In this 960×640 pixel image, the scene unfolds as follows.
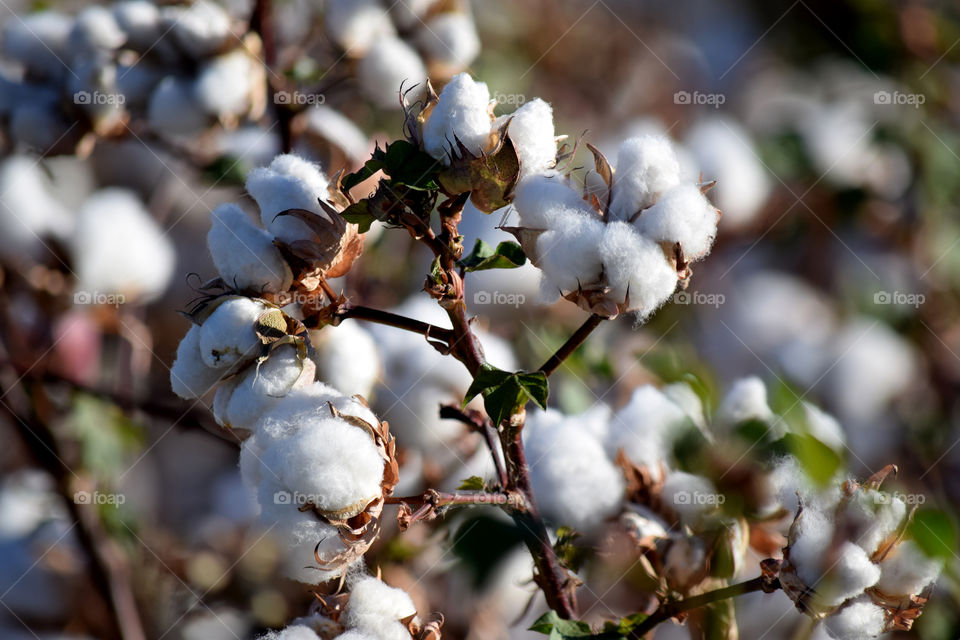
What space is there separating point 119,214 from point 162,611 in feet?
2.56

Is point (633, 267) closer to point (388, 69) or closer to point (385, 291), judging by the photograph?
point (388, 69)

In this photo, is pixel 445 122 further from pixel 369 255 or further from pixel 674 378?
pixel 369 255

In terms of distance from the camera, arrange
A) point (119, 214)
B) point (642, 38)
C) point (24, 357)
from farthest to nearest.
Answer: point (642, 38) → point (119, 214) → point (24, 357)

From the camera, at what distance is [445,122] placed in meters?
0.85

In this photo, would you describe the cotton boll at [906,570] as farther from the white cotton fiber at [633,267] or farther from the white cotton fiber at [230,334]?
the white cotton fiber at [230,334]

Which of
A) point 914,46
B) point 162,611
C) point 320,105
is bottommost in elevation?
point 162,611

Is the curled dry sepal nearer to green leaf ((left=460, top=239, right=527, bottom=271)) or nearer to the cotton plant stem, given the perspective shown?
the cotton plant stem

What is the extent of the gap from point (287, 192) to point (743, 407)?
2.04ft

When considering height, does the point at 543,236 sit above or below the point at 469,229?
above

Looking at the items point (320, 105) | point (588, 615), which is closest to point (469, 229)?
point (320, 105)

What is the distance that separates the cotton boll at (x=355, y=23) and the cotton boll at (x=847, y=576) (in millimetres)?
1085

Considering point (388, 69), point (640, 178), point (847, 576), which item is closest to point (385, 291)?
point (388, 69)

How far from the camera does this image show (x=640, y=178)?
33.9 inches

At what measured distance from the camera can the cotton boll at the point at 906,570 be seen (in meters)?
0.85
